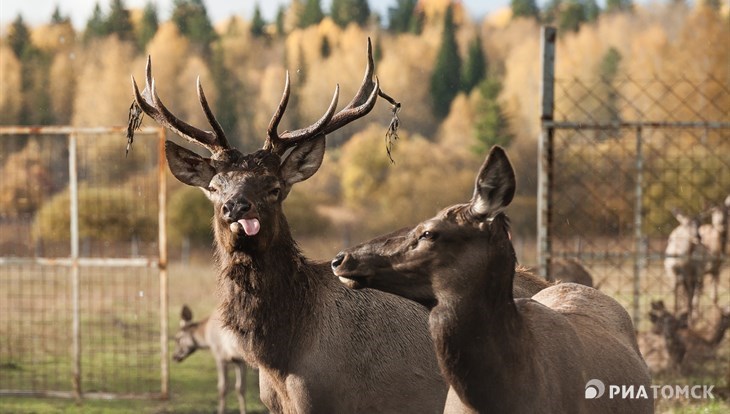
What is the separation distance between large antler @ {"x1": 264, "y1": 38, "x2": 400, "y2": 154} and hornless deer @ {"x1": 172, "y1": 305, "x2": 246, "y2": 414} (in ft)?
10.6

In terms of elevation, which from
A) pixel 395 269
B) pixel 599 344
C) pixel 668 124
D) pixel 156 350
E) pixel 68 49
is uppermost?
pixel 68 49

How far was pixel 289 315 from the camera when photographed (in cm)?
701

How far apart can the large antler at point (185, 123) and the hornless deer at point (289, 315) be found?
1 cm

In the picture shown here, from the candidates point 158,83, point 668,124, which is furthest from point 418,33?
point 668,124

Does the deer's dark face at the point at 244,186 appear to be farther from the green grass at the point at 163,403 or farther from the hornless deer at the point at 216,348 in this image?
the green grass at the point at 163,403

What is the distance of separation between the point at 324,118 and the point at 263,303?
1.17 meters

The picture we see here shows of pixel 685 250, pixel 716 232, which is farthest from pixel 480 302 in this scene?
pixel 716 232

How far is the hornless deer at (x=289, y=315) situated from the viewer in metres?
6.84

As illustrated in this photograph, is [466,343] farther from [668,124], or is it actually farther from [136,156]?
[136,156]

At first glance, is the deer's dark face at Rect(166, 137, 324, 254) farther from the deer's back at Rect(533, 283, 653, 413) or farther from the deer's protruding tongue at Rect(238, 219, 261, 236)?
the deer's back at Rect(533, 283, 653, 413)

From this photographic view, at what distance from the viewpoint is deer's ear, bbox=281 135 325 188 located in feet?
24.0

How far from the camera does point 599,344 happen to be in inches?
239

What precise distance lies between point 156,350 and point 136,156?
1261cm

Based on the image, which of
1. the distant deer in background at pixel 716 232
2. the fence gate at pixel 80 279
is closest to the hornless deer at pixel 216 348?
the fence gate at pixel 80 279
